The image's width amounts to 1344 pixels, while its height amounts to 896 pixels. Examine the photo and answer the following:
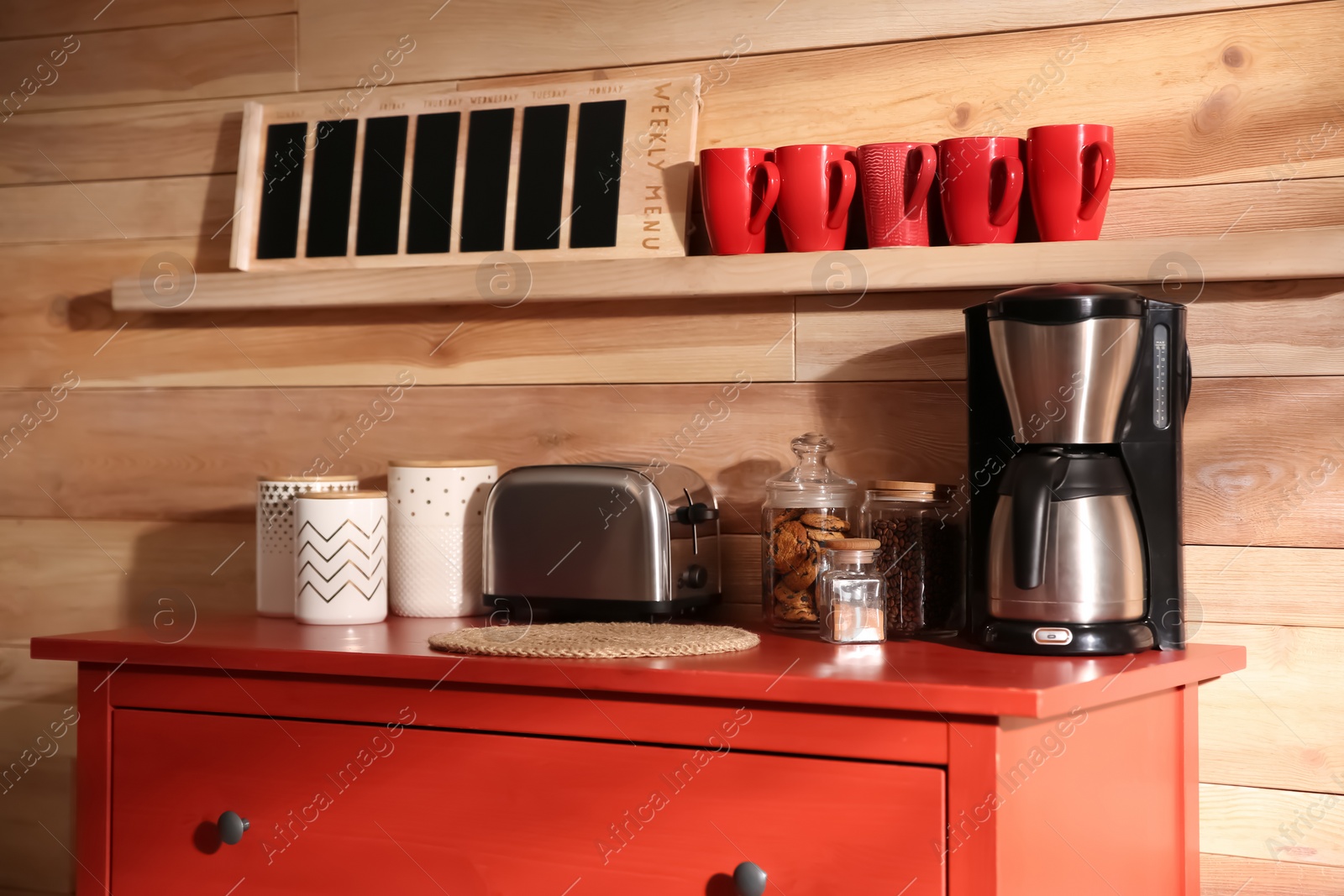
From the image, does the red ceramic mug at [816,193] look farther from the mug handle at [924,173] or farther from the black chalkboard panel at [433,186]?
the black chalkboard panel at [433,186]

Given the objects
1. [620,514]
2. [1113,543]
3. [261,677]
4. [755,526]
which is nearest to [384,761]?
[261,677]

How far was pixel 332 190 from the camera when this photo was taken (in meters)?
1.57

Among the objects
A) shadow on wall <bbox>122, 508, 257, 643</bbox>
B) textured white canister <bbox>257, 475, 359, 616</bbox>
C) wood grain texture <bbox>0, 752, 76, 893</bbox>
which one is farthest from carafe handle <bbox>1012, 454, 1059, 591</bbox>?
wood grain texture <bbox>0, 752, 76, 893</bbox>

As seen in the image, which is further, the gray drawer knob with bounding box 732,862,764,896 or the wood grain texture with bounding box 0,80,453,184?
the wood grain texture with bounding box 0,80,453,184

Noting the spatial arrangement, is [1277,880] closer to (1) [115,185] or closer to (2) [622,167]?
(2) [622,167]

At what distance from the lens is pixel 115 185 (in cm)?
170

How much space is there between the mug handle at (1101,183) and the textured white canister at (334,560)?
0.85 m

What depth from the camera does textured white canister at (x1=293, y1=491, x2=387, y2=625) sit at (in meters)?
1.30

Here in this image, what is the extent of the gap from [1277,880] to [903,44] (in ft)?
3.35

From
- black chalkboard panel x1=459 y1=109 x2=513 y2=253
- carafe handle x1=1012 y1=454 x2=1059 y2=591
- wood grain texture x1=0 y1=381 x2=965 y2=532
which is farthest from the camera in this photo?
black chalkboard panel x1=459 y1=109 x2=513 y2=253

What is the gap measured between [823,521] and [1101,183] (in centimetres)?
47

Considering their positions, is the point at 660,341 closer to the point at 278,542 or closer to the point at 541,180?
the point at 541,180

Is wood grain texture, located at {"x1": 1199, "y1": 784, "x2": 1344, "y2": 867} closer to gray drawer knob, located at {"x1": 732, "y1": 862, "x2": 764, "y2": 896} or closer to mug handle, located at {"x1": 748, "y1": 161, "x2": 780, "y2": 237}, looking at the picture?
gray drawer knob, located at {"x1": 732, "y1": 862, "x2": 764, "y2": 896}

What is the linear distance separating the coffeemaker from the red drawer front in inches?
9.5
